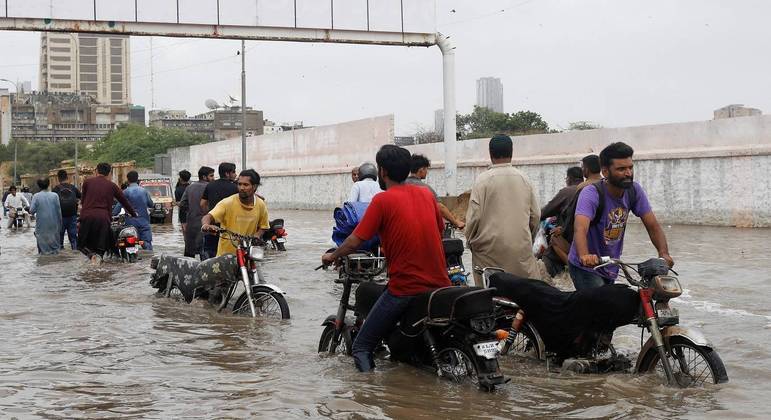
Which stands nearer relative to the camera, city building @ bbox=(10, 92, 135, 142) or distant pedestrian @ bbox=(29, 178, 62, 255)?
distant pedestrian @ bbox=(29, 178, 62, 255)

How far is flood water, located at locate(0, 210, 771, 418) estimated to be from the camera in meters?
5.88

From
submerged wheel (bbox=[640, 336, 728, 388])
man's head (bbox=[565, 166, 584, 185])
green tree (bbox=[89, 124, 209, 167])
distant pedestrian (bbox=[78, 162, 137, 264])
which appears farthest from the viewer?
green tree (bbox=[89, 124, 209, 167])

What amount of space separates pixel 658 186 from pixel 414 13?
7.63 meters

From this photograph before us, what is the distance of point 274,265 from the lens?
16.2 m

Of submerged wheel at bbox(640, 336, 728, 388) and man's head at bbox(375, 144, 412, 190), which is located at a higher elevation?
man's head at bbox(375, 144, 412, 190)

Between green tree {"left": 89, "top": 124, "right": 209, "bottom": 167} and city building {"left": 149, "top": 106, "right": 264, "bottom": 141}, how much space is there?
12797mm

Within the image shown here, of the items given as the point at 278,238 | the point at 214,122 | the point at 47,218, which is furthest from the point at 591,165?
the point at 214,122

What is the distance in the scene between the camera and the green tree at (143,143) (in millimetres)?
101750

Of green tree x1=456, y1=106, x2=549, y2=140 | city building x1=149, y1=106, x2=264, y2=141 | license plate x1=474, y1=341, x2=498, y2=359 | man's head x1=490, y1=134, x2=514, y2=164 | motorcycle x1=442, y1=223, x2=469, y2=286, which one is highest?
city building x1=149, y1=106, x2=264, y2=141

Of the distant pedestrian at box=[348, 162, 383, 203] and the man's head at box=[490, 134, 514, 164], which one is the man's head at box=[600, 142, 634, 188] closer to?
the man's head at box=[490, 134, 514, 164]

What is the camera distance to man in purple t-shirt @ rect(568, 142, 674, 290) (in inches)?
257

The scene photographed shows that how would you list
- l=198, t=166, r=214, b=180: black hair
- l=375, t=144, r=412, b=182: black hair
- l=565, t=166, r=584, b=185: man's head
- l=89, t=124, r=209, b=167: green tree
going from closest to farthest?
l=375, t=144, r=412, b=182: black hair
l=565, t=166, r=584, b=185: man's head
l=198, t=166, r=214, b=180: black hair
l=89, t=124, r=209, b=167: green tree

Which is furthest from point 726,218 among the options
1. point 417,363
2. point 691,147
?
point 417,363

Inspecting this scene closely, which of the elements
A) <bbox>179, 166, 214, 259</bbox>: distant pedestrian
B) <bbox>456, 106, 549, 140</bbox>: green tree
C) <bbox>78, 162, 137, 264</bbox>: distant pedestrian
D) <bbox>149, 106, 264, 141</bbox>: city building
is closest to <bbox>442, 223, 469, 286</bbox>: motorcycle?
<bbox>179, 166, 214, 259</bbox>: distant pedestrian
